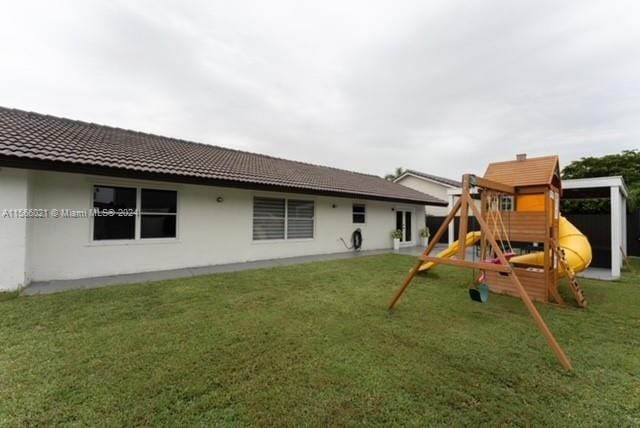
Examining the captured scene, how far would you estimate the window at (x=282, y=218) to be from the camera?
32.6 ft

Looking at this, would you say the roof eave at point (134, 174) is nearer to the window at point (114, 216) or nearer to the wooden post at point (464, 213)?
the window at point (114, 216)

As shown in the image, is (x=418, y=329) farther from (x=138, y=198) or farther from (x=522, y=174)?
(x=138, y=198)

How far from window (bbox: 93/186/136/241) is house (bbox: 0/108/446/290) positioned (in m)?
0.02

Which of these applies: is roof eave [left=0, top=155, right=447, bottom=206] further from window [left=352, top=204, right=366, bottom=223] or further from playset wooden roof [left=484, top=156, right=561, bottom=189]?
playset wooden roof [left=484, top=156, right=561, bottom=189]

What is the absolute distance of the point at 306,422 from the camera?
6.91ft

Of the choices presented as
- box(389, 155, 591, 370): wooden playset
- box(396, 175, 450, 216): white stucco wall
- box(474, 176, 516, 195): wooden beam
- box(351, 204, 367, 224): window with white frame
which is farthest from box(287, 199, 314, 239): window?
Result: box(396, 175, 450, 216): white stucco wall

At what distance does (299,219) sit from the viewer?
437 inches

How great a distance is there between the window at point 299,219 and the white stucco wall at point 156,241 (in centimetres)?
26

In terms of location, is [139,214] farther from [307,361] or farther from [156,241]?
[307,361]

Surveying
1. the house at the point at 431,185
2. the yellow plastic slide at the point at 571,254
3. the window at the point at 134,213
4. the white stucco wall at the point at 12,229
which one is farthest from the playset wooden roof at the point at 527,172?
the house at the point at 431,185

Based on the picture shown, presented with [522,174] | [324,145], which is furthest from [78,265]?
[324,145]

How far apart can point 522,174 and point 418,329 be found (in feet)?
14.9

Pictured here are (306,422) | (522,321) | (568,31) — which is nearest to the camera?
(306,422)

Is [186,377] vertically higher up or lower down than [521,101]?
lower down
